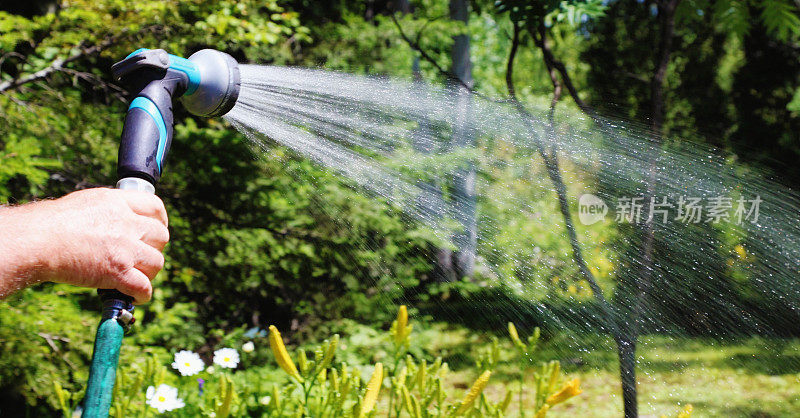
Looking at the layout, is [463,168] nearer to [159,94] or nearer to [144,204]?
[159,94]

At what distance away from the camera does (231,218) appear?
3.07 meters

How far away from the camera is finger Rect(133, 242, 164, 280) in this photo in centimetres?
97

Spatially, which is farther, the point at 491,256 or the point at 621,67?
the point at 621,67

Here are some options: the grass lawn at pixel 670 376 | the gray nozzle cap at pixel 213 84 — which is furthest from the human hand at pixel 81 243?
the grass lawn at pixel 670 376

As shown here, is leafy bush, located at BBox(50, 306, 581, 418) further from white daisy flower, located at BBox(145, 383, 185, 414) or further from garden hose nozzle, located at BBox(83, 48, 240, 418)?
garden hose nozzle, located at BBox(83, 48, 240, 418)

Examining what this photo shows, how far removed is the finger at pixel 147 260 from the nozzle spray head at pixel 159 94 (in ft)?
0.47

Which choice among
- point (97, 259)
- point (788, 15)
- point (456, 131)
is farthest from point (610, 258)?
point (97, 259)

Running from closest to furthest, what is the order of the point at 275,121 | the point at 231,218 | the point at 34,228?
1. the point at 34,228
2. the point at 275,121
3. the point at 231,218

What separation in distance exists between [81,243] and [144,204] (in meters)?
0.12

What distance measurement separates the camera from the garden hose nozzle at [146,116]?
96cm

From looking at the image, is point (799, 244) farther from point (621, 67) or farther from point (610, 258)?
point (621, 67)

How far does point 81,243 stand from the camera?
3.04ft

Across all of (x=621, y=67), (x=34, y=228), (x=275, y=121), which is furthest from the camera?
(x=621, y=67)

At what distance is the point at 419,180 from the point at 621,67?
250 inches
